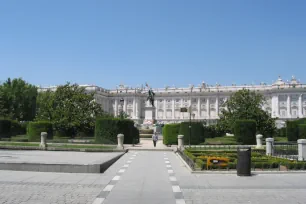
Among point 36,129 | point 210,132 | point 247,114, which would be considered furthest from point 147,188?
point 210,132

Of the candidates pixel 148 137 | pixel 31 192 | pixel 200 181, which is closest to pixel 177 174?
pixel 200 181

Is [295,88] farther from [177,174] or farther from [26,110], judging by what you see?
[177,174]

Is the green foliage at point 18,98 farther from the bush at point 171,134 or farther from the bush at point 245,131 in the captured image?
the bush at point 245,131

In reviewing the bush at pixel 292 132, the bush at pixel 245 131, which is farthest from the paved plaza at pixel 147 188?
the bush at pixel 292 132

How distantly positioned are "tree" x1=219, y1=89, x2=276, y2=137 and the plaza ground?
114ft

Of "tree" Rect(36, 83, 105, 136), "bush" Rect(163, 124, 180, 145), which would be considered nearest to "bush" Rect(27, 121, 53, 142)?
"tree" Rect(36, 83, 105, 136)

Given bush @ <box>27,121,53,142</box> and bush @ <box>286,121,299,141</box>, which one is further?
bush @ <box>286,121,299,141</box>

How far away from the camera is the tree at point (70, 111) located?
150ft

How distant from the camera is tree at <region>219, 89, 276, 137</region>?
157 ft

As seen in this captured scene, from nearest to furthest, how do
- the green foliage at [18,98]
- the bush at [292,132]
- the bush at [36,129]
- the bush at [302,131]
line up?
the bush at [36,129] → the bush at [302,131] → the bush at [292,132] → the green foliage at [18,98]

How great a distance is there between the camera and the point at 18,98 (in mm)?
80750

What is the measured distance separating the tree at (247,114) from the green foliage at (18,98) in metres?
48.5

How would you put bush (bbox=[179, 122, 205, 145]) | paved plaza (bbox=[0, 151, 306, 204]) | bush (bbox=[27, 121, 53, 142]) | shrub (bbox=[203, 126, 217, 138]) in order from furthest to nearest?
shrub (bbox=[203, 126, 217, 138]), bush (bbox=[27, 121, 53, 142]), bush (bbox=[179, 122, 205, 145]), paved plaza (bbox=[0, 151, 306, 204])

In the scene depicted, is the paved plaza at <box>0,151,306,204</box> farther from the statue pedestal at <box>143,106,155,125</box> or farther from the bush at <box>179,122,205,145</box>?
the statue pedestal at <box>143,106,155,125</box>
